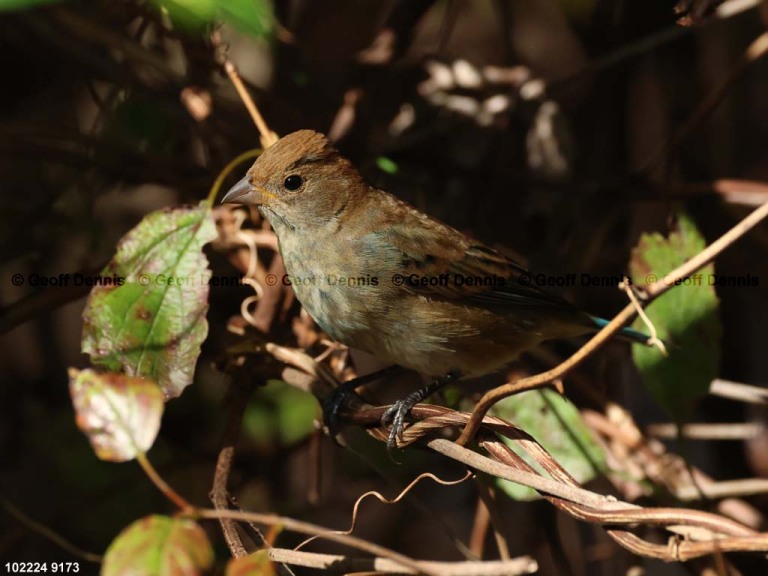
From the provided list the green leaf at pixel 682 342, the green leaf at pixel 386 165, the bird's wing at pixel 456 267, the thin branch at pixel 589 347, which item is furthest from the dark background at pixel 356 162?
the thin branch at pixel 589 347

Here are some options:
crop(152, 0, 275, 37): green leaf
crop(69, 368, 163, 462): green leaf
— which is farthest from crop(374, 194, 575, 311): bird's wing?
crop(69, 368, 163, 462): green leaf

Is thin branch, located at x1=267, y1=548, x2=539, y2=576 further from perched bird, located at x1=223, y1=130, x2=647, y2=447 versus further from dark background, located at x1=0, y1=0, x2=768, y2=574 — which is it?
dark background, located at x1=0, y1=0, x2=768, y2=574

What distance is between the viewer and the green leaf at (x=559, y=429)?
2684 mm

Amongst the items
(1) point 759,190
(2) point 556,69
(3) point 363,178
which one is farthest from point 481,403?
(2) point 556,69

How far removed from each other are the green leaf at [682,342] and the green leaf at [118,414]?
1.66 meters

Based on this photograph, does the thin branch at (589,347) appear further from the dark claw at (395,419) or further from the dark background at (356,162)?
the dark background at (356,162)

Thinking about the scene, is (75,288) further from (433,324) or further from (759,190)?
(759,190)

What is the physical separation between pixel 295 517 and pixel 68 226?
138 cm

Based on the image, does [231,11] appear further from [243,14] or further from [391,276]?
[391,276]

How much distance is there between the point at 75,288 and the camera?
277cm

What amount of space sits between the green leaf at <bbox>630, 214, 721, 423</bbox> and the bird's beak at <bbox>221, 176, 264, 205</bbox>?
3.94 feet

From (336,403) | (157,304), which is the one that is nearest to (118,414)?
(157,304)

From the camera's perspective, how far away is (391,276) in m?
2.75

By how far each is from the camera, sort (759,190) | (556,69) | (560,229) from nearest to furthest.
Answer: (759,190), (560,229), (556,69)
